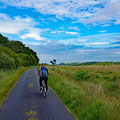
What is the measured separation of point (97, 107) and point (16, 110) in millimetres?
3671

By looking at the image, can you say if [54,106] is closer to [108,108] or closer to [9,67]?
[108,108]

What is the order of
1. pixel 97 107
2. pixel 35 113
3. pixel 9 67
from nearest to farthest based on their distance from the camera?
pixel 97 107 < pixel 35 113 < pixel 9 67

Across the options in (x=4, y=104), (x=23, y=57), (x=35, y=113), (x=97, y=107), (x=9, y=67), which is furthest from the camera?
(x=23, y=57)

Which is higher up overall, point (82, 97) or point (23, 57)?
point (23, 57)

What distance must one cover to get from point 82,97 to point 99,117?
291 centimetres

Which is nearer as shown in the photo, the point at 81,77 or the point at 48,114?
the point at 48,114

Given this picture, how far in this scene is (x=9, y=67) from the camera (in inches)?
1305

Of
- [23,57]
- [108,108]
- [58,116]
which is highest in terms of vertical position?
[23,57]

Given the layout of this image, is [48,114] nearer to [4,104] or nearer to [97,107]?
[97,107]

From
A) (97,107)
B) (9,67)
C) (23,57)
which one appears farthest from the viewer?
(23,57)

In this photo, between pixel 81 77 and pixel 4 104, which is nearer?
pixel 4 104

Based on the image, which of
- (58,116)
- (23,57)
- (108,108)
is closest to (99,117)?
(108,108)

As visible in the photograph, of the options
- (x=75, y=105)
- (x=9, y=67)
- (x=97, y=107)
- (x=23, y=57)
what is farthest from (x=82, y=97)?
(x=23, y=57)

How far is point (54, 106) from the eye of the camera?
28.0ft
